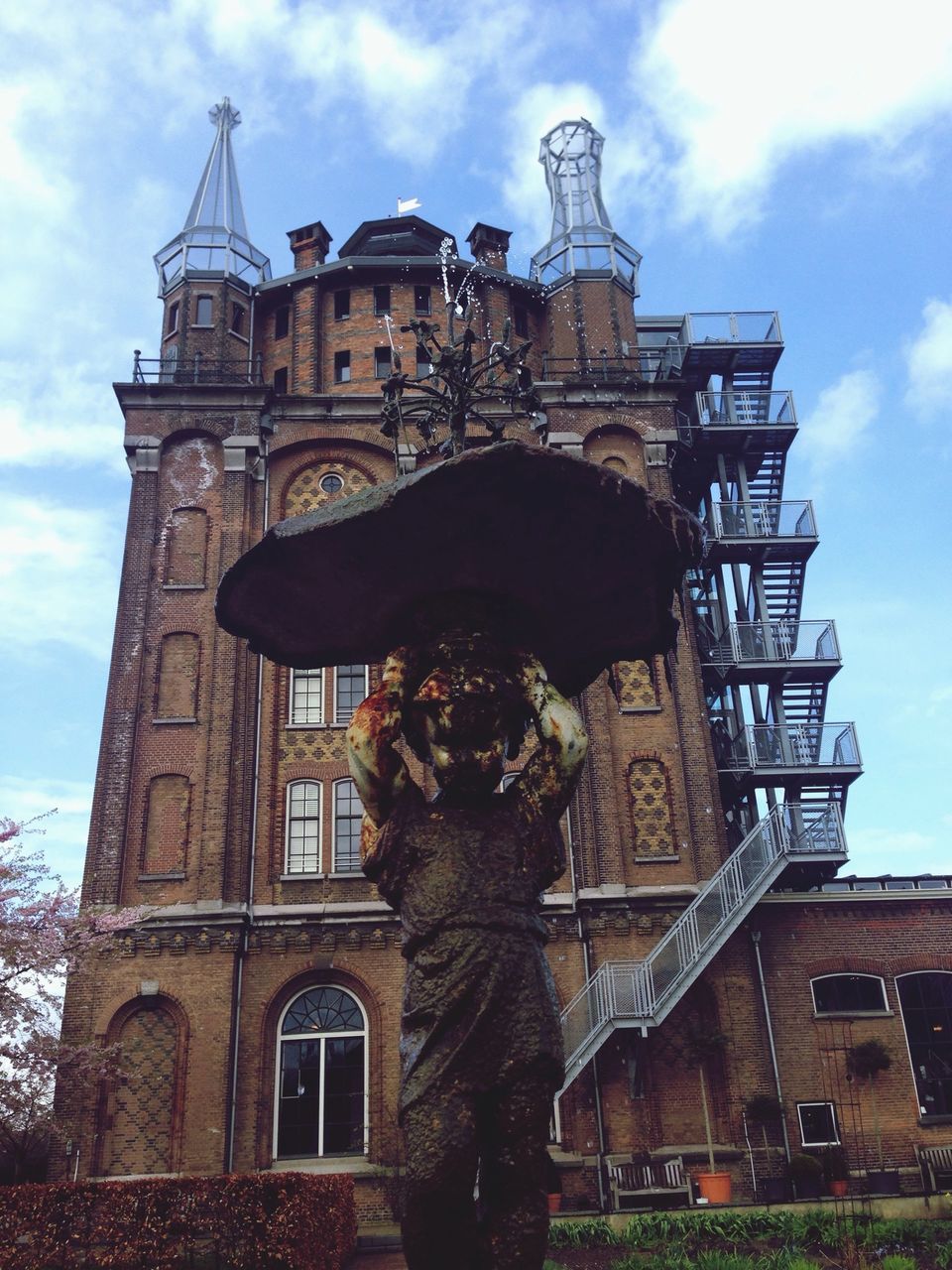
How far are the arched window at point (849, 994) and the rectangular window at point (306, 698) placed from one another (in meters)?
12.2

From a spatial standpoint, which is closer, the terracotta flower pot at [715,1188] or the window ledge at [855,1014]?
the terracotta flower pot at [715,1188]

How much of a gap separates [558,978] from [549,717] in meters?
18.6

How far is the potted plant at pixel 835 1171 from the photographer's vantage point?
1945 cm

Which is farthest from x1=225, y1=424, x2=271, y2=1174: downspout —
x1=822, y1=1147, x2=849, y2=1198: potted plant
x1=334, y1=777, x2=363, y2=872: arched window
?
x1=822, y1=1147, x2=849, y2=1198: potted plant

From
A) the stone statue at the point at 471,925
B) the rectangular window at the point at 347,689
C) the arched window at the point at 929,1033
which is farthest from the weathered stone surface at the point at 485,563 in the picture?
the arched window at the point at 929,1033

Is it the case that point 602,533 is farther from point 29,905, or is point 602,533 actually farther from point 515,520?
point 29,905

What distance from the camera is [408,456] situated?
1093 inches

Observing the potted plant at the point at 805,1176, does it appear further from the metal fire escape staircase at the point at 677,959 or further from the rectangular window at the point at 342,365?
the rectangular window at the point at 342,365

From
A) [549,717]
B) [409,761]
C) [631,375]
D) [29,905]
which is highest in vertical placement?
[631,375]

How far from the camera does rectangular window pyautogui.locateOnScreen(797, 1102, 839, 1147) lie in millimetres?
22016

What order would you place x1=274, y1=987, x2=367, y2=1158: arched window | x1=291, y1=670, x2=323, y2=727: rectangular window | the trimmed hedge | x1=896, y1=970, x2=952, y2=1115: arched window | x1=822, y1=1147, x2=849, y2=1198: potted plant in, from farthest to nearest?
x1=291, y1=670, x2=323, y2=727: rectangular window
x1=896, y1=970, x2=952, y2=1115: arched window
x1=274, y1=987, x2=367, y2=1158: arched window
x1=822, y1=1147, x2=849, y2=1198: potted plant
the trimmed hedge

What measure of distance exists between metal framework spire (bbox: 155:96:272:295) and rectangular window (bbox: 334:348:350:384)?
3768 mm

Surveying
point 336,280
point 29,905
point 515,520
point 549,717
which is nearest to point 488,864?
point 549,717

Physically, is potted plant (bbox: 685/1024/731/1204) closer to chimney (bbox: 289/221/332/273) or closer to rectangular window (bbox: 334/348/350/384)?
rectangular window (bbox: 334/348/350/384)
